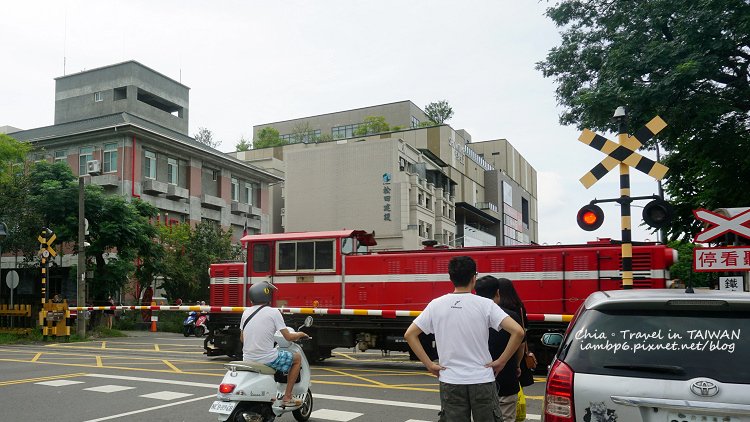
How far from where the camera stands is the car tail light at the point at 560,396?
377cm

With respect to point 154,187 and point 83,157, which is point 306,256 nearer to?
point 154,187

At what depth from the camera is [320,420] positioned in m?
8.42

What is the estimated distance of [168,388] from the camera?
430 inches

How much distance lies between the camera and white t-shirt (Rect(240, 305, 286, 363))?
729cm

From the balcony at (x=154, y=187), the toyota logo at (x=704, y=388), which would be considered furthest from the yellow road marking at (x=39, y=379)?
the balcony at (x=154, y=187)

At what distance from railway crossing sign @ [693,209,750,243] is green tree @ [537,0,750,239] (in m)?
4.31

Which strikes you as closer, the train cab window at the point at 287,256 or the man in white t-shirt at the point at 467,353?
the man in white t-shirt at the point at 467,353

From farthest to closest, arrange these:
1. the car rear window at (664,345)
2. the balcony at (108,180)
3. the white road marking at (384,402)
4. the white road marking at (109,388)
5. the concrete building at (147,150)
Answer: the concrete building at (147,150)
the balcony at (108,180)
the white road marking at (109,388)
the white road marking at (384,402)
the car rear window at (664,345)

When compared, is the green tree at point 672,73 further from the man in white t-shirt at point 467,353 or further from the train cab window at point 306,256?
the man in white t-shirt at point 467,353

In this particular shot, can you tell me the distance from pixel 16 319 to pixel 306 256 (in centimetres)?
1585

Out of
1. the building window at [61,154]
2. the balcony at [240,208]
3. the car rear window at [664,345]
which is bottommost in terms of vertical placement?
the car rear window at [664,345]

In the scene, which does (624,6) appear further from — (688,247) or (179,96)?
(179,96)

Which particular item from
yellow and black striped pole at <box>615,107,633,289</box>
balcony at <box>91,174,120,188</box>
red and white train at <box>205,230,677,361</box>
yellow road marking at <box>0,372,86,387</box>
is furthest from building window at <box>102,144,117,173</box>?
yellow and black striped pole at <box>615,107,633,289</box>

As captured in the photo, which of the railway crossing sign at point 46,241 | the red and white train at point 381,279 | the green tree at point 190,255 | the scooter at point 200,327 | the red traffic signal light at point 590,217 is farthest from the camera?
the green tree at point 190,255
